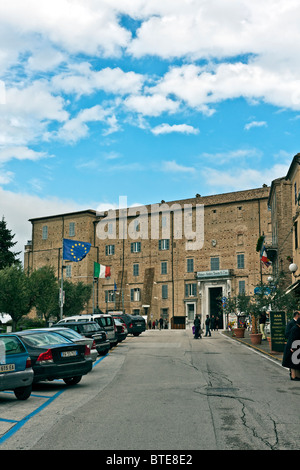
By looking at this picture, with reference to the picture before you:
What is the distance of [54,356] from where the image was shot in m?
12.0

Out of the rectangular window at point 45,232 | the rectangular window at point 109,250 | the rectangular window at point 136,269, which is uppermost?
the rectangular window at point 45,232

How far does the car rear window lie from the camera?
10.6m

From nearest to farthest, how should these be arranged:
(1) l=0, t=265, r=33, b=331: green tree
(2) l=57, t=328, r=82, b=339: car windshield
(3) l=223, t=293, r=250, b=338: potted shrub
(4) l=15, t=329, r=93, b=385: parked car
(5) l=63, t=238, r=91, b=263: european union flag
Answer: (4) l=15, t=329, r=93, b=385: parked car
(2) l=57, t=328, r=82, b=339: car windshield
(3) l=223, t=293, r=250, b=338: potted shrub
(5) l=63, t=238, r=91, b=263: european union flag
(1) l=0, t=265, r=33, b=331: green tree

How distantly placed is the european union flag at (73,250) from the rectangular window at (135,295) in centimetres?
3472

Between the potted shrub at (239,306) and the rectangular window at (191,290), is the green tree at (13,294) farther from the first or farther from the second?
the rectangular window at (191,290)

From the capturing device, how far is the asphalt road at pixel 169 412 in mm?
6559

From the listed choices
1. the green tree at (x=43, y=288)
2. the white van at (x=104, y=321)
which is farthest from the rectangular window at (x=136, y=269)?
the white van at (x=104, y=321)

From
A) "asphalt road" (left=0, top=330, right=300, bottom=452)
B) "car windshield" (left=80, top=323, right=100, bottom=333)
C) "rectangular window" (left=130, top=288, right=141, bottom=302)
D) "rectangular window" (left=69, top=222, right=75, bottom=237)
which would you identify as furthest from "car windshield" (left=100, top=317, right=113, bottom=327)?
"rectangular window" (left=69, top=222, right=75, bottom=237)

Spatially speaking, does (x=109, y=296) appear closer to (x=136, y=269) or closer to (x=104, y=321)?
(x=136, y=269)

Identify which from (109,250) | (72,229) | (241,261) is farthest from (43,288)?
(72,229)

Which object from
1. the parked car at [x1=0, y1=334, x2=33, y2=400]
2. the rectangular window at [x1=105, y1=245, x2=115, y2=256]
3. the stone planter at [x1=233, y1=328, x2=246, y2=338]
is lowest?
the stone planter at [x1=233, y1=328, x2=246, y2=338]

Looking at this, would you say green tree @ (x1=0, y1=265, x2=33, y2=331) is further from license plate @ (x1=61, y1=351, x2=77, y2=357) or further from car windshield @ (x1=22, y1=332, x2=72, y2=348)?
license plate @ (x1=61, y1=351, x2=77, y2=357)

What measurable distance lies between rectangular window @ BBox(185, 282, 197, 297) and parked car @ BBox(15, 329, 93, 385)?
54.0m

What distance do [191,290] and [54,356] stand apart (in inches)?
2186
